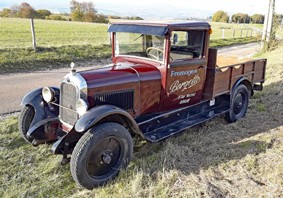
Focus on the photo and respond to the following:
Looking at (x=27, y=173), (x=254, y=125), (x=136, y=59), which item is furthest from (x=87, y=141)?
(x=254, y=125)

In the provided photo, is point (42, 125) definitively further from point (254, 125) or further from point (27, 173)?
point (254, 125)

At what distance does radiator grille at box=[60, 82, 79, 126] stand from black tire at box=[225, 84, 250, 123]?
123 inches

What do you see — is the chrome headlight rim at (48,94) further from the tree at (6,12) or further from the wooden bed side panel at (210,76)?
the tree at (6,12)

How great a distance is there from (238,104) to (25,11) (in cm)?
4949

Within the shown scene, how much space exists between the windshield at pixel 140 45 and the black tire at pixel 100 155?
1385 mm

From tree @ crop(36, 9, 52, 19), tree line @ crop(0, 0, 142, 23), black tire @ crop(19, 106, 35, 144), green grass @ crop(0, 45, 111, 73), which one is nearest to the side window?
black tire @ crop(19, 106, 35, 144)

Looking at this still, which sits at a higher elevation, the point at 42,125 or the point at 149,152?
the point at 42,125

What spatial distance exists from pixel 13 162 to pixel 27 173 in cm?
36

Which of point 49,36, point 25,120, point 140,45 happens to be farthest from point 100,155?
point 49,36

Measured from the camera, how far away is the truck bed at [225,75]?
203 inches

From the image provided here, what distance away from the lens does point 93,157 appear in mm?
3553

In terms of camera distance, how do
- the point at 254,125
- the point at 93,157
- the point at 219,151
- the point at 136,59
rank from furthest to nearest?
1. the point at 254,125
2. the point at 136,59
3. the point at 219,151
4. the point at 93,157

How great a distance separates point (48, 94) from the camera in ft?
14.0

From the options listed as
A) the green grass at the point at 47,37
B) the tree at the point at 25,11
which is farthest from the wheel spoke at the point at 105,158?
the tree at the point at 25,11
